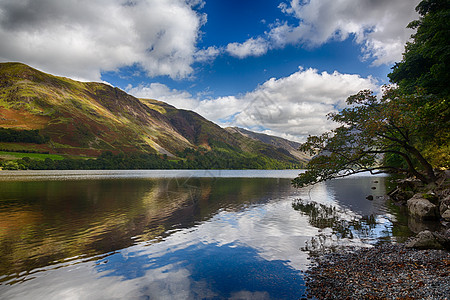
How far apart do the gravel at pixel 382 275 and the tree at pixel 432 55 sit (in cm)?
2530

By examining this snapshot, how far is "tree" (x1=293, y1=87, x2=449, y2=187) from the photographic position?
29.2 m

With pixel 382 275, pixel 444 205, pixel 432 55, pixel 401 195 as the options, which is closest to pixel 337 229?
pixel 444 205

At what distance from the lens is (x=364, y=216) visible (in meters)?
35.1

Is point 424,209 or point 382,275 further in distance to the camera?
point 424,209

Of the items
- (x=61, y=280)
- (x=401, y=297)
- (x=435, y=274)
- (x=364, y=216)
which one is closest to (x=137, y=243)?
(x=61, y=280)

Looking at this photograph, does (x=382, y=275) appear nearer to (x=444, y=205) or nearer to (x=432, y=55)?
(x=444, y=205)

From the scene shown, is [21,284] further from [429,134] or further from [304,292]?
[429,134]

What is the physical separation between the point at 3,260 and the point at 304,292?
70.6ft

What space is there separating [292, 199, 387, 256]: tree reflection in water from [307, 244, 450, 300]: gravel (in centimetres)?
293

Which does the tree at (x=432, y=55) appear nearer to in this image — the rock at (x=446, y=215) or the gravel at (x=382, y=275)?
the rock at (x=446, y=215)

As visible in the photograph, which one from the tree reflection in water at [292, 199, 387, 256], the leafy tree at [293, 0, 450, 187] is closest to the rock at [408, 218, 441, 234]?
the tree reflection in water at [292, 199, 387, 256]

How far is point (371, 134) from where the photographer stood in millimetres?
31500

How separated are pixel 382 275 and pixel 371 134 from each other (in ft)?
76.5

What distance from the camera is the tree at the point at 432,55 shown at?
112ft
